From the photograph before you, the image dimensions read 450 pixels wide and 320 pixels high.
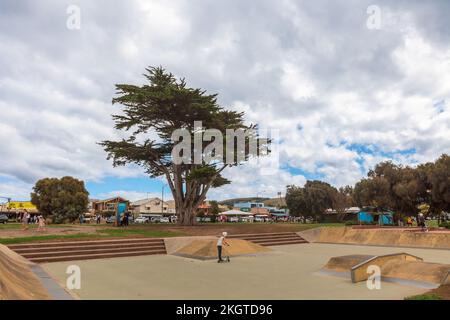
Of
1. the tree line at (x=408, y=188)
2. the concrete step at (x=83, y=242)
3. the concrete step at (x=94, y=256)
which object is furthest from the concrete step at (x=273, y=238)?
the tree line at (x=408, y=188)

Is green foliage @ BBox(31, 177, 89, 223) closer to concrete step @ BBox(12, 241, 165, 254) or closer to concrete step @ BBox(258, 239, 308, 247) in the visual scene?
concrete step @ BBox(12, 241, 165, 254)

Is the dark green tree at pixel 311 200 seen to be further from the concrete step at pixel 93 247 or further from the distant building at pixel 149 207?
the distant building at pixel 149 207

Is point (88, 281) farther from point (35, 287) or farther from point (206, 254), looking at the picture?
point (206, 254)

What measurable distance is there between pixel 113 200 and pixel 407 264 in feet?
292

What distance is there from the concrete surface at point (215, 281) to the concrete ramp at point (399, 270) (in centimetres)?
39

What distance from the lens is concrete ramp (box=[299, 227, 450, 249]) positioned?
75.4 ft

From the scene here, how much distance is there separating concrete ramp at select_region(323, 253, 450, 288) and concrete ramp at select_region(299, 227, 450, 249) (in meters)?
13.0

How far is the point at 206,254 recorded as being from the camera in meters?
17.2

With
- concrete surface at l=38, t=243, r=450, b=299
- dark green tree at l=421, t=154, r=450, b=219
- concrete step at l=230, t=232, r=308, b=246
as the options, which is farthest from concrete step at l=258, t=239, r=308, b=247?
dark green tree at l=421, t=154, r=450, b=219

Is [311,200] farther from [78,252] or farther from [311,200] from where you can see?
[78,252]

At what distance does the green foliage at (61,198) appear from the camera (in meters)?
47.2

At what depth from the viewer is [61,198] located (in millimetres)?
47312

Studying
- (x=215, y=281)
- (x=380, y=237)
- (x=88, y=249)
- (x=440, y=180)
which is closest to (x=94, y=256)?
(x=88, y=249)
